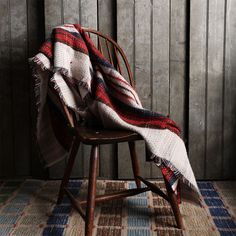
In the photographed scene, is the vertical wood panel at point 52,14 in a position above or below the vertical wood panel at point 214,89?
above

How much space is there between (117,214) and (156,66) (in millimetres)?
921

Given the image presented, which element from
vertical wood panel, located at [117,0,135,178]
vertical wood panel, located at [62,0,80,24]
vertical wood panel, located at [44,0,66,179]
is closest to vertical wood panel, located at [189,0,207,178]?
vertical wood panel, located at [117,0,135,178]

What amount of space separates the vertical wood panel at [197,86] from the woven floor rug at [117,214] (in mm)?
213

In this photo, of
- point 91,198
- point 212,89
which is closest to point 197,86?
point 212,89

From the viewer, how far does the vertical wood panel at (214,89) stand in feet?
7.19

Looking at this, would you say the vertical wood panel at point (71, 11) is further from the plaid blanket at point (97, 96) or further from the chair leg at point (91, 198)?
the chair leg at point (91, 198)

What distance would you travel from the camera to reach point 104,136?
5.02ft

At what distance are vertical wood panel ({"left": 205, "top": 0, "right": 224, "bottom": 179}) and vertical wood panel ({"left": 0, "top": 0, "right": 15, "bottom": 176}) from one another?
1.23m

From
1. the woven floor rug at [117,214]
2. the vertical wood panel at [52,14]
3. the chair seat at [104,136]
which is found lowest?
the woven floor rug at [117,214]

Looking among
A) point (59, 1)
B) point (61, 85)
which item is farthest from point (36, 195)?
point (59, 1)

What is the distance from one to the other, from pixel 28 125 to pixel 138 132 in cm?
99

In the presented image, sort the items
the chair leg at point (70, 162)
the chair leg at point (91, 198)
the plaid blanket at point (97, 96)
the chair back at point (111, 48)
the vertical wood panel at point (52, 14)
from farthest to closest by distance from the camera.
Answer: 1. the vertical wood panel at point (52, 14)
2. the chair back at point (111, 48)
3. the chair leg at point (70, 162)
4. the plaid blanket at point (97, 96)
5. the chair leg at point (91, 198)

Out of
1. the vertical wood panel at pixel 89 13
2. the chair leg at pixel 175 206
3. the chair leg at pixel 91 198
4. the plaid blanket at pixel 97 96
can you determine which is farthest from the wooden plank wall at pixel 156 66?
the chair leg at pixel 91 198

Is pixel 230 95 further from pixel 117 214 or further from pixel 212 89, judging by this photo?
pixel 117 214
